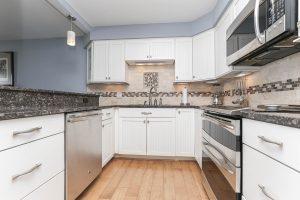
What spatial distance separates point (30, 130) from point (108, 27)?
2.99m

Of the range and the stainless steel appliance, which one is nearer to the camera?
the range

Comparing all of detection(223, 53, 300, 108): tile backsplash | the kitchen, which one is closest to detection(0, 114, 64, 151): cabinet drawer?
the kitchen

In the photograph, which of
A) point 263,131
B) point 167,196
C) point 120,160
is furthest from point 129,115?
point 263,131

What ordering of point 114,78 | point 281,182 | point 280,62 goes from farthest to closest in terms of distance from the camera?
1. point 114,78
2. point 280,62
3. point 281,182

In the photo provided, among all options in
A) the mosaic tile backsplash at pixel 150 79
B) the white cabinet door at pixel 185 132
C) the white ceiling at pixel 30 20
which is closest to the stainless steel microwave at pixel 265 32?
the white cabinet door at pixel 185 132

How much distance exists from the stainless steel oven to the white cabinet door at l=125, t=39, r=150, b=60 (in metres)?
2.13

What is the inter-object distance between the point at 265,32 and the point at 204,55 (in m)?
2.09

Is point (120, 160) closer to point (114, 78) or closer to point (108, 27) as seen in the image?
point (114, 78)

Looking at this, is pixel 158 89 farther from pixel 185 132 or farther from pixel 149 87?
pixel 185 132

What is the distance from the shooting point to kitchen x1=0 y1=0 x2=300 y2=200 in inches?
42.2

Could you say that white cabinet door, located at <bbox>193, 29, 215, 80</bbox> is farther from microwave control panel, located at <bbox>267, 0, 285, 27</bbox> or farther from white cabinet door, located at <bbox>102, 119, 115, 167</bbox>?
microwave control panel, located at <bbox>267, 0, 285, 27</bbox>

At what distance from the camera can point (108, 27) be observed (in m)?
3.76

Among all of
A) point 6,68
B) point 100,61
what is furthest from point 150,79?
point 6,68

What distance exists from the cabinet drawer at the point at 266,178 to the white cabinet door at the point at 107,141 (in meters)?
1.98
